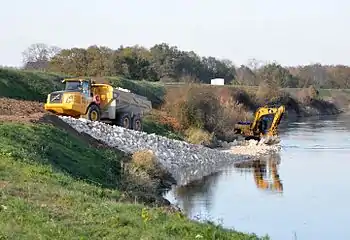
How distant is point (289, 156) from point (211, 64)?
283 feet

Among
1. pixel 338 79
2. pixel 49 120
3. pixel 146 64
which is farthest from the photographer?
pixel 338 79

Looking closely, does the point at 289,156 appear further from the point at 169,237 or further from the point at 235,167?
the point at 169,237

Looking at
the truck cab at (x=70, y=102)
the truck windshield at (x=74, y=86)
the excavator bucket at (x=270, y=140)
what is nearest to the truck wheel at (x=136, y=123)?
the truck cab at (x=70, y=102)

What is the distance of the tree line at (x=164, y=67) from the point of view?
239 feet

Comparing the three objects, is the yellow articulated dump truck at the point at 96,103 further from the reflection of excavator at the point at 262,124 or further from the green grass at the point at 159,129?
the reflection of excavator at the point at 262,124

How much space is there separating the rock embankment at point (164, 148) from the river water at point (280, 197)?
38.9 inches

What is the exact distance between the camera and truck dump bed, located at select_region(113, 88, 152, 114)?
34.8 meters

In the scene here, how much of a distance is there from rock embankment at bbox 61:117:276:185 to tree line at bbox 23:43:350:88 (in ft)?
112

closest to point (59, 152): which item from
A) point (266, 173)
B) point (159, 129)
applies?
point (266, 173)

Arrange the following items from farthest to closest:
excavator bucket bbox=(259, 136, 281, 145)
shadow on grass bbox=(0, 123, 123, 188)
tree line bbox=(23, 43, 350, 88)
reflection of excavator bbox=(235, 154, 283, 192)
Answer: tree line bbox=(23, 43, 350, 88), excavator bucket bbox=(259, 136, 281, 145), reflection of excavator bbox=(235, 154, 283, 192), shadow on grass bbox=(0, 123, 123, 188)

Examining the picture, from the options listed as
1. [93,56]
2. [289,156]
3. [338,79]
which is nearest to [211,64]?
[338,79]

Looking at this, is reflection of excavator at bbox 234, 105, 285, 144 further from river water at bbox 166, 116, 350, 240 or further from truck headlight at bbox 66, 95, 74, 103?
truck headlight at bbox 66, 95, 74, 103

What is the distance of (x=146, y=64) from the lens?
295ft

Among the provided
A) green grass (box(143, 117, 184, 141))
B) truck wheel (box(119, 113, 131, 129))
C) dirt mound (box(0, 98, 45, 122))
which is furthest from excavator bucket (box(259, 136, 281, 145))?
dirt mound (box(0, 98, 45, 122))
